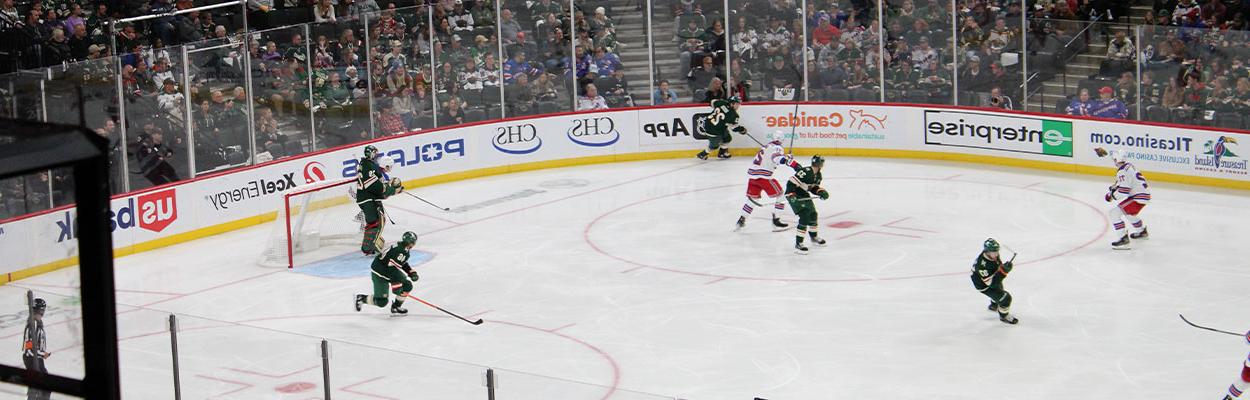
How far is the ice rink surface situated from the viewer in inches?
375

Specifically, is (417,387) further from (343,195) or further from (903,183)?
(903,183)

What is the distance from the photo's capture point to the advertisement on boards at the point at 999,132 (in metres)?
19.8

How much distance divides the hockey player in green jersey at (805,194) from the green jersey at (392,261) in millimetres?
4307

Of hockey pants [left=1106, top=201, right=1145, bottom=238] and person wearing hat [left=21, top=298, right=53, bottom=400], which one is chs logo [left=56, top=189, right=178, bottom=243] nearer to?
person wearing hat [left=21, top=298, right=53, bottom=400]

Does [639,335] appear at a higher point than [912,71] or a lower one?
lower

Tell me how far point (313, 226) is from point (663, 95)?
23.3 feet

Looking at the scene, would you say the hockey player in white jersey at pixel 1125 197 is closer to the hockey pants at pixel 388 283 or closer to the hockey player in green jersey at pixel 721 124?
the hockey player in green jersey at pixel 721 124

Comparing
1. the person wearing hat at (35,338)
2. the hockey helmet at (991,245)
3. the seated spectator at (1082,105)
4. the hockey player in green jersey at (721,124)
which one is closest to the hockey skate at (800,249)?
the hockey helmet at (991,245)

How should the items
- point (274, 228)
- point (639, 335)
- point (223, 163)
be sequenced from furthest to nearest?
point (223, 163) → point (274, 228) → point (639, 335)

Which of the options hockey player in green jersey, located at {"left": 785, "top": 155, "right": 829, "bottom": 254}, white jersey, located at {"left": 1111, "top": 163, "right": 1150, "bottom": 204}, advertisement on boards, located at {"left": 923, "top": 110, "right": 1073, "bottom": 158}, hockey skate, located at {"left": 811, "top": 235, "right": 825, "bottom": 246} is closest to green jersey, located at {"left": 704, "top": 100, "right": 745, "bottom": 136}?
advertisement on boards, located at {"left": 923, "top": 110, "right": 1073, "bottom": 158}

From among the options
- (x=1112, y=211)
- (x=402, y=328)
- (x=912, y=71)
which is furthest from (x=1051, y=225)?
(x=402, y=328)

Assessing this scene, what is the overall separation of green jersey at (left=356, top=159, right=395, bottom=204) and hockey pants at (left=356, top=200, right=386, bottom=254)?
2.1 inches

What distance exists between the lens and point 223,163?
17.4 metres

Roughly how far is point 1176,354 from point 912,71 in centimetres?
992
